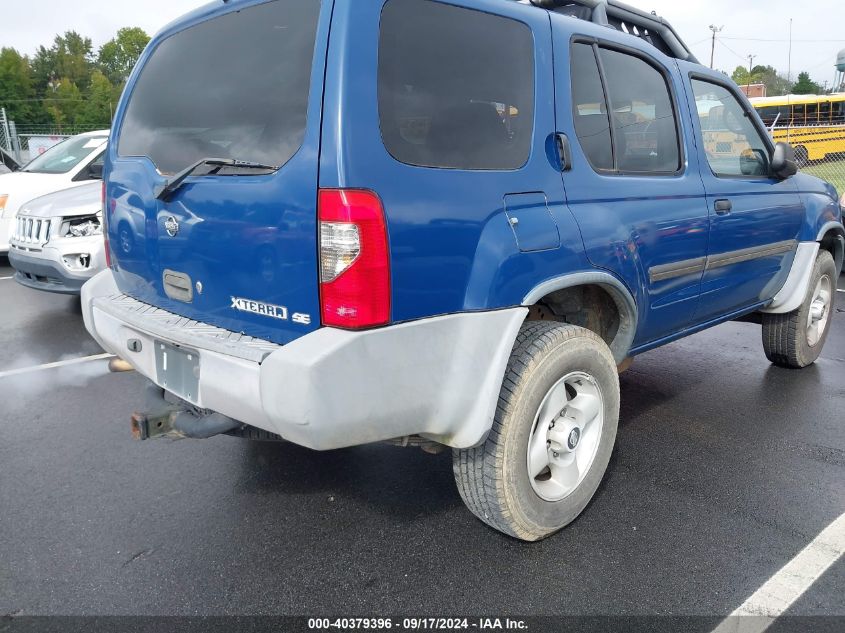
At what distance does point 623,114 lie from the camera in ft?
10.0

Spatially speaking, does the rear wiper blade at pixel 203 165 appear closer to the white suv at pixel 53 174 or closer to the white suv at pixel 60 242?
the white suv at pixel 60 242

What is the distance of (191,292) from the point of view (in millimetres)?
2523

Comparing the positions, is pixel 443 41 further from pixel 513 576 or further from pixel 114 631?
pixel 114 631

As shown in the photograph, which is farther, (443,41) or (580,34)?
(580,34)

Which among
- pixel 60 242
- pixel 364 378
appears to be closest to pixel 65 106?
pixel 60 242

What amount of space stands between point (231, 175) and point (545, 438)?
152cm

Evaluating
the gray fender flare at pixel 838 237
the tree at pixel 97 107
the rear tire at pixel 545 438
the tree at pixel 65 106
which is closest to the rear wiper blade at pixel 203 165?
the rear tire at pixel 545 438

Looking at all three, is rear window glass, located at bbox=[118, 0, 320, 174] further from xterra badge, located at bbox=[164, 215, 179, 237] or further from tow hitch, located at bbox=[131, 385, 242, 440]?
tow hitch, located at bbox=[131, 385, 242, 440]

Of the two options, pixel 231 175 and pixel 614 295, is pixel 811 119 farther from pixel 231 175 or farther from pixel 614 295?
pixel 231 175

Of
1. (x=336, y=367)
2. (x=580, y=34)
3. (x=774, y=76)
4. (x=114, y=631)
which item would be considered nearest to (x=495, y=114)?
(x=580, y=34)

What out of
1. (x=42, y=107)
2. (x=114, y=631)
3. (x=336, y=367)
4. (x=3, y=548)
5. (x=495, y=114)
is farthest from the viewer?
(x=42, y=107)

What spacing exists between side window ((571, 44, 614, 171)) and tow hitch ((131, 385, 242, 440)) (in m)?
1.78

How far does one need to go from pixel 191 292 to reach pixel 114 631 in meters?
1.17

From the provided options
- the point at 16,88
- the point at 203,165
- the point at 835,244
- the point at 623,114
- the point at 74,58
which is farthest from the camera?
the point at 74,58
